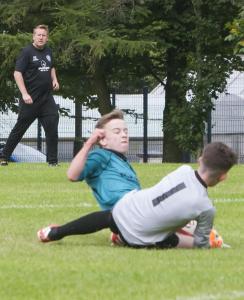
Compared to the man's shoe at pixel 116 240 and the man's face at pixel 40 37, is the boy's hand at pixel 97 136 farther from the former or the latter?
the man's face at pixel 40 37

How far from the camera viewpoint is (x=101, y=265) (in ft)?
24.9

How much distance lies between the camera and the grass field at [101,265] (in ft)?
21.7

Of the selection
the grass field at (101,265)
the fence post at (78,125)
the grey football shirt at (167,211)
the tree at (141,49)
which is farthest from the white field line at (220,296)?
the fence post at (78,125)

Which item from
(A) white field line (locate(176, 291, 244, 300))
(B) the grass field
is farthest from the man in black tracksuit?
(A) white field line (locate(176, 291, 244, 300))

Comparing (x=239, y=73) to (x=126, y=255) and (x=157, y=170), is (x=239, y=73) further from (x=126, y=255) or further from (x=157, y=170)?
(x=126, y=255)

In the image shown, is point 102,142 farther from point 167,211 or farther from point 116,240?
point 167,211

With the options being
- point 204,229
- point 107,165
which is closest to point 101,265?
point 204,229

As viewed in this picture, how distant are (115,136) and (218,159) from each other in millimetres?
1242

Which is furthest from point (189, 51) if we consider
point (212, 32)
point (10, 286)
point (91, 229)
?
point (10, 286)

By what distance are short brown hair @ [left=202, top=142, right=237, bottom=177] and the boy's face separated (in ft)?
3.47

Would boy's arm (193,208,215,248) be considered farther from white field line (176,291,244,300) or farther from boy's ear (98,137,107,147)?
white field line (176,291,244,300)

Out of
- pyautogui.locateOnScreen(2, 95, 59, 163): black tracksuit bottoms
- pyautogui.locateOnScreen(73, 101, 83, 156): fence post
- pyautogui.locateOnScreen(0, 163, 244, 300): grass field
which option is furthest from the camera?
pyautogui.locateOnScreen(73, 101, 83, 156): fence post

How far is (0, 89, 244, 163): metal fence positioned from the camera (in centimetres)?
3136

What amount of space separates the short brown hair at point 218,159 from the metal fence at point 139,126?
22.4 metres
